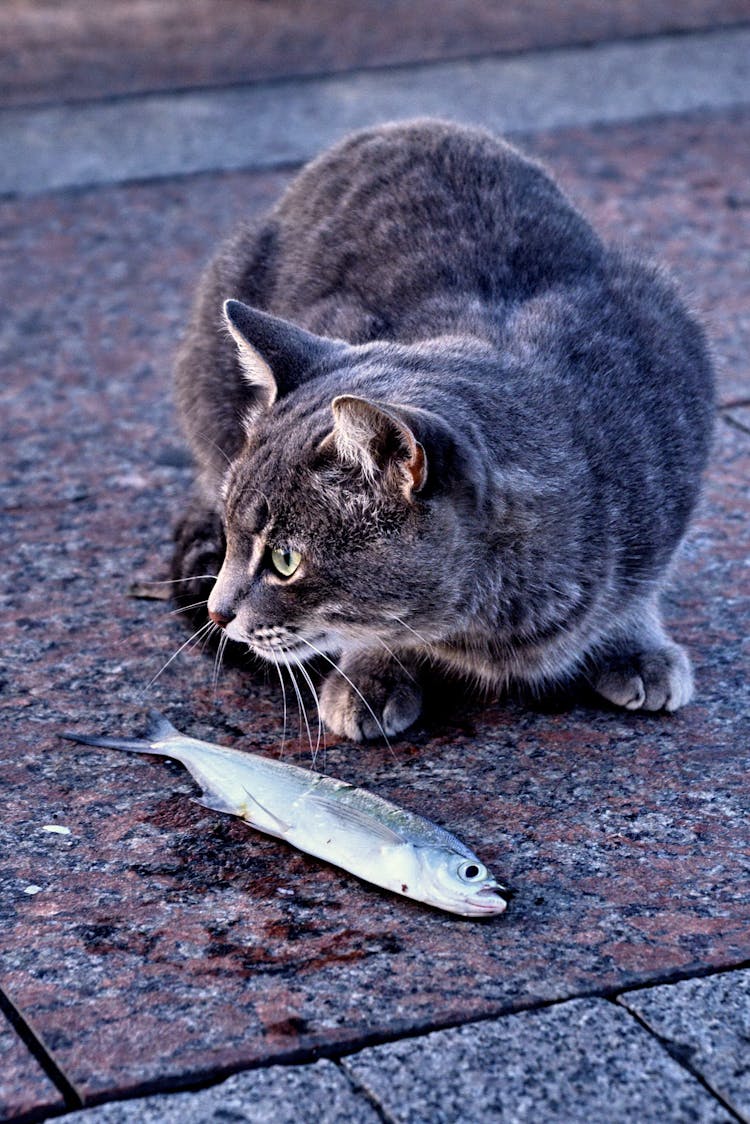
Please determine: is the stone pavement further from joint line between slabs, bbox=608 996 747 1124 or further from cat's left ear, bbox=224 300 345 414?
cat's left ear, bbox=224 300 345 414

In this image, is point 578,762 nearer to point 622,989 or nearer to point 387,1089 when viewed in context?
point 622,989

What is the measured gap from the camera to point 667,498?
121 inches

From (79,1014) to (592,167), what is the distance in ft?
16.8

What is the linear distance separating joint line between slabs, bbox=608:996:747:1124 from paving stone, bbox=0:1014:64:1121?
2.77ft

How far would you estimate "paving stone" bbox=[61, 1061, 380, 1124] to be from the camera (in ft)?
6.47

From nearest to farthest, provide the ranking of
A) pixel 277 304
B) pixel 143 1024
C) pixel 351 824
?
pixel 143 1024
pixel 351 824
pixel 277 304

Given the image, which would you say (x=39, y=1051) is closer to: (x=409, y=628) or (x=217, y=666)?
(x=409, y=628)

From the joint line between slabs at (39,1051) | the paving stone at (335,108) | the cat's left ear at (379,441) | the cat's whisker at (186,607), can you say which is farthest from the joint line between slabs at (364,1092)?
the paving stone at (335,108)

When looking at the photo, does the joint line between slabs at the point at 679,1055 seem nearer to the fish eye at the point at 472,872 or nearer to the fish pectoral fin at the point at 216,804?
the fish eye at the point at 472,872

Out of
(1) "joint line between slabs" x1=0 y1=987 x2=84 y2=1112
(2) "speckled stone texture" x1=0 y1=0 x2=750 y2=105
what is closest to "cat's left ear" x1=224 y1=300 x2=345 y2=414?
Result: (1) "joint line between slabs" x1=0 y1=987 x2=84 y2=1112

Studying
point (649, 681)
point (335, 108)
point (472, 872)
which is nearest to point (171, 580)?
point (649, 681)

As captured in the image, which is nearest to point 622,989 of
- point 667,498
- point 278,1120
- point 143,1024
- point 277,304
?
point 278,1120

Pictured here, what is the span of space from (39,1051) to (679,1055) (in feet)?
3.07

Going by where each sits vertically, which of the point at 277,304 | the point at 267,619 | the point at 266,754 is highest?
the point at 277,304
